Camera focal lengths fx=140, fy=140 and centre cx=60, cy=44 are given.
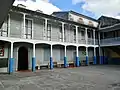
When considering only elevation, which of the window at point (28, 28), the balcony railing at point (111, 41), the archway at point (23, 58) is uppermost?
the window at point (28, 28)

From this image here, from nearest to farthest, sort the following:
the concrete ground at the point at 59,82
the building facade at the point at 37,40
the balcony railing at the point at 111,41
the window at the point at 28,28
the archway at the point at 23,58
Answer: the concrete ground at the point at 59,82
the building facade at the point at 37,40
the archway at the point at 23,58
the window at the point at 28,28
the balcony railing at the point at 111,41

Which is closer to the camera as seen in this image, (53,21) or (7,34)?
(7,34)

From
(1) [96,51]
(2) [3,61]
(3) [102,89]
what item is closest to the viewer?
(3) [102,89]

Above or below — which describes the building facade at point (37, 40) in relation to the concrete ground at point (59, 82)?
above

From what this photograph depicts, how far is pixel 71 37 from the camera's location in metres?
22.8

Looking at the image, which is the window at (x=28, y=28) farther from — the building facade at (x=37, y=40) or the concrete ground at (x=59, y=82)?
the concrete ground at (x=59, y=82)

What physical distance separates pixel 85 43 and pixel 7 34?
13.0 metres

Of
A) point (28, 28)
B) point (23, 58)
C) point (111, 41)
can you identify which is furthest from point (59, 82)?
point (111, 41)

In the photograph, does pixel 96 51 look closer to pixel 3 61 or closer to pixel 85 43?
pixel 85 43

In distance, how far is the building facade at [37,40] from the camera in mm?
15273

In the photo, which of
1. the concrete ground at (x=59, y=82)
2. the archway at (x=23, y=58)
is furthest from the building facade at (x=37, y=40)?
the concrete ground at (x=59, y=82)

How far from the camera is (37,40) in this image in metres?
16.7

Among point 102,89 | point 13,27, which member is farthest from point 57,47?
point 102,89

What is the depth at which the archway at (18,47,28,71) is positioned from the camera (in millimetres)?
17125
